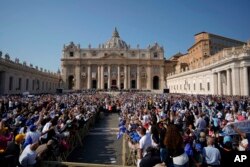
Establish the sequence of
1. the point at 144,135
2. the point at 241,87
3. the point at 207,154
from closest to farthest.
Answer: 1. the point at 207,154
2. the point at 144,135
3. the point at 241,87

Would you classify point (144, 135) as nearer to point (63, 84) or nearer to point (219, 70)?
point (219, 70)

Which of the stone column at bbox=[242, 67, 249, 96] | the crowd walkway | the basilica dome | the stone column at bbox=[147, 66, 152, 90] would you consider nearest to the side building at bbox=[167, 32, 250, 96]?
the stone column at bbox=[242, 67, 249, 96]

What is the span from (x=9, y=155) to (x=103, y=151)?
15.7 feet

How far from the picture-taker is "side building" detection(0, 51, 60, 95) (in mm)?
32219

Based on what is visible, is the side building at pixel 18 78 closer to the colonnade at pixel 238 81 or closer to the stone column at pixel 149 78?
the colonnade at pixel 238 81

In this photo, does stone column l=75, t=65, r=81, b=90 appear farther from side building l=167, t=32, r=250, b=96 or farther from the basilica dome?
side building l=167, t=32, r=250, b=96

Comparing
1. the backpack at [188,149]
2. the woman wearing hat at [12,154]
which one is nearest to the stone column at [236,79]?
the backpack at [188,149]

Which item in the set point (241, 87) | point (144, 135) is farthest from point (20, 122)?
point (241, 87)

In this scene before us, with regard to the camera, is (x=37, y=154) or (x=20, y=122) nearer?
(x=37, y=154)

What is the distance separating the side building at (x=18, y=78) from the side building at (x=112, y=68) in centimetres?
2528

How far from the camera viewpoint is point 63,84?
76625 millimetres

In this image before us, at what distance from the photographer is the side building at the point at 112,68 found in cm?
7844

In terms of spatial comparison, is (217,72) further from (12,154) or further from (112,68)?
(112,68)

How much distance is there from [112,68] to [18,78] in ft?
147
